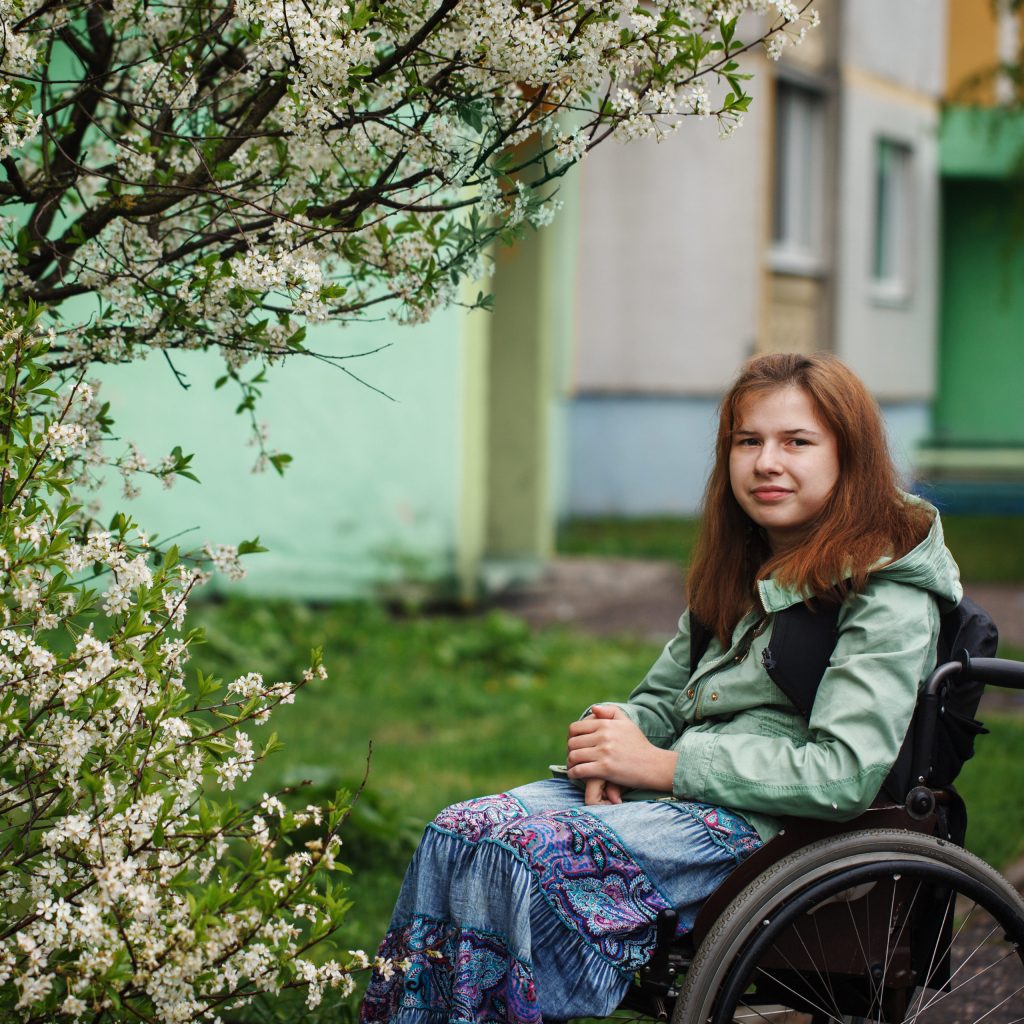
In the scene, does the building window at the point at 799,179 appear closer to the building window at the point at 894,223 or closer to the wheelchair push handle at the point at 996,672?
the building window at the point at 894,223

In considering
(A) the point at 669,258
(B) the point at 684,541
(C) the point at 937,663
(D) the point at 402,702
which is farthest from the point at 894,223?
(C) the point at 937,663

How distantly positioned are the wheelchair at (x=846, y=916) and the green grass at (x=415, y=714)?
1422 mm

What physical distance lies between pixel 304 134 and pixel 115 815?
1.11 meters

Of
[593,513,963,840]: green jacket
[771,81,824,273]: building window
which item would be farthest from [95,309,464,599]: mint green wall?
[771,81,824,273]: building window

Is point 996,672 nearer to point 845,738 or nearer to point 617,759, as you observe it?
point 845,738

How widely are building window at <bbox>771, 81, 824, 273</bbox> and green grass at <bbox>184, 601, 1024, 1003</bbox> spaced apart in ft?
26.2

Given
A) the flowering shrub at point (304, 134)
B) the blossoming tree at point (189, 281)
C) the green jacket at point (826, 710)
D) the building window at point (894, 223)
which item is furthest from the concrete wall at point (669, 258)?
the green jacket at point (826, 710)

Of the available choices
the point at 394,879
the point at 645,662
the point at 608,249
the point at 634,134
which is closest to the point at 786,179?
the point at 608,249

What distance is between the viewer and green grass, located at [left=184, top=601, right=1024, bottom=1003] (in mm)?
4289

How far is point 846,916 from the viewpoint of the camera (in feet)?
7.64

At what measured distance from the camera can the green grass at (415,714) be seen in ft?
14.1

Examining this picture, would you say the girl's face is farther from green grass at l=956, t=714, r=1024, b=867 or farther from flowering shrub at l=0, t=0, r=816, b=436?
green grass at l=956, t=714, r=1024, b=867

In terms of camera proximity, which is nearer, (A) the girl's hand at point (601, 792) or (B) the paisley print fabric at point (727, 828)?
(B) the paisley print fabric at point (727, 828)

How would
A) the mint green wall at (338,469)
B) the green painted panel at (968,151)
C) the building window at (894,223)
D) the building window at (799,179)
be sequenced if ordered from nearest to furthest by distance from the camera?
the mint green wall at (338,469) < the building window at (799,179) < the building window at (894,223) < the green painted panel at (968,151)
